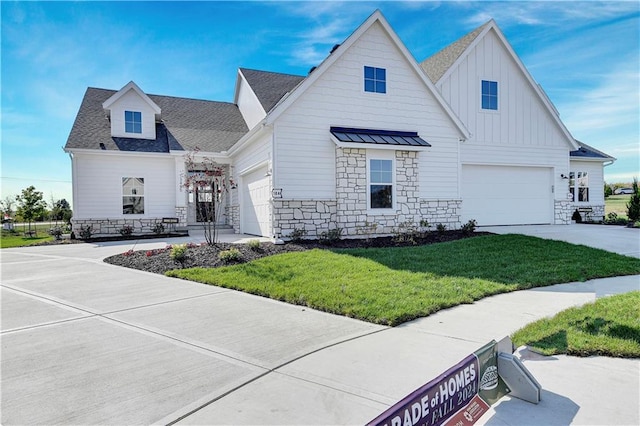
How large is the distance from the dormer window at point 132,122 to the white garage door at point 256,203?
→ 610cm

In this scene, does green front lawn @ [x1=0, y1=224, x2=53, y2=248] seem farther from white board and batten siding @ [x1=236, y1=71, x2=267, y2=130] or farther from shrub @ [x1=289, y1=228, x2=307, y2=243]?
shrub @ [x1=289, y1=228, x2=307, y2=243]

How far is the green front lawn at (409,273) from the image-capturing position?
529 centimetres

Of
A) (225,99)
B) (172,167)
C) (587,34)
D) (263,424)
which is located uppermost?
(225,99)

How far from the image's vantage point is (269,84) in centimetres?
1819

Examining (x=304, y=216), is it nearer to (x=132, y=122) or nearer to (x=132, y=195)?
(x=132, y=195)

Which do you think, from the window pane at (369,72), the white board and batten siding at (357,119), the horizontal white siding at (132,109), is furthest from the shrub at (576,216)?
the horizontal white siding at (132,109)

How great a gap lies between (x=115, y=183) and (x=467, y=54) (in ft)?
52.9

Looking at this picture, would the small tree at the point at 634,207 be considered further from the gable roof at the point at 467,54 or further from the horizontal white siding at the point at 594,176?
the gable roof at the point at 467,54

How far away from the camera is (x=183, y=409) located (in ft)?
8.47

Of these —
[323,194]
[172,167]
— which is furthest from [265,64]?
[323,194]

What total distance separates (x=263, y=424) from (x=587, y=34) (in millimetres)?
15429

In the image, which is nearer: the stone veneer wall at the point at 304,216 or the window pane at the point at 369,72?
the stone veneer wall at the point at 304,216

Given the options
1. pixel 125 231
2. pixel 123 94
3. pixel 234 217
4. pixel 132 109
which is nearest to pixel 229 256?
pixel 234 217

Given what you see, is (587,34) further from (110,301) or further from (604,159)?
(110,301)
